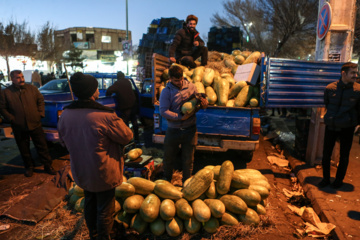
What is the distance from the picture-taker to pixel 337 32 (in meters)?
5.36

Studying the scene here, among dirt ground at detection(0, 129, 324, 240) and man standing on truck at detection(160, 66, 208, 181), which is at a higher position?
man standing on truck at detection(160, 66, 208, 181)

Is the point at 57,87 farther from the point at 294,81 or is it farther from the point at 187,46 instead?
the point at 294,81

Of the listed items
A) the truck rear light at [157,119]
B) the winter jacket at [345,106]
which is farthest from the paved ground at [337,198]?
the truck rear light at [157,119]

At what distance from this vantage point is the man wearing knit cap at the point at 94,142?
2312 millimetres

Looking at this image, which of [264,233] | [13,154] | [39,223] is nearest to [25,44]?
[13,154]

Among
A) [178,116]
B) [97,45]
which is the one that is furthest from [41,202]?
[97,45]

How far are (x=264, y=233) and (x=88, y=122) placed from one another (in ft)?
8.74

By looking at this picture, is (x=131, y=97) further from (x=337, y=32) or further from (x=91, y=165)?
(x=337, y=32)

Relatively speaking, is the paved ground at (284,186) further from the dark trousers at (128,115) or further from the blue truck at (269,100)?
the dark trousers at (128,115)

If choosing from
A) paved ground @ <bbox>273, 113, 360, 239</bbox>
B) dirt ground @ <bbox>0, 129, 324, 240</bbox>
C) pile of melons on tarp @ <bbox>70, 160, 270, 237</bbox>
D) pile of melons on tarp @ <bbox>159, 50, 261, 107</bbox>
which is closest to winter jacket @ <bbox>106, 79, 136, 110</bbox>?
pile of melons on tarp @ <bbox>159, 50, 261, 107</bbox>

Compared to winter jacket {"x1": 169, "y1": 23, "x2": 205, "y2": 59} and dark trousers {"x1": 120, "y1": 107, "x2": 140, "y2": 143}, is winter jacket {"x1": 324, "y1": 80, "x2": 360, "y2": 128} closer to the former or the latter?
winter jacket {"x1": 169, "y1": 23, "x2": 205, "y2": 59}

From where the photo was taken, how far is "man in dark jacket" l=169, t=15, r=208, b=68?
639 centimetres

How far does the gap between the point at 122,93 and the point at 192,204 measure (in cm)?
434

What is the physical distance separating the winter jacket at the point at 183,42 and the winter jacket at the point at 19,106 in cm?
352
